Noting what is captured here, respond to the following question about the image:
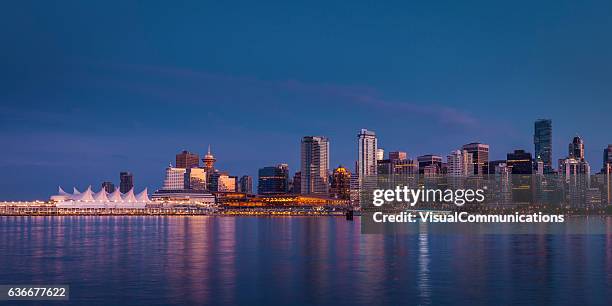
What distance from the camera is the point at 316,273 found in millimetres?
44594

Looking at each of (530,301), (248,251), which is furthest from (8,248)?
(530,301)

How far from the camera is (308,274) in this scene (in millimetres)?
43938

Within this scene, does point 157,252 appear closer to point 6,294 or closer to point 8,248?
point 8,248

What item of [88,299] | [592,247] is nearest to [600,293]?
[88,299]

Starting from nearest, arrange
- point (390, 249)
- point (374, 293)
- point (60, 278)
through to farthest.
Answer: point (374, 293) < point (60, 278) < point (390, 249)

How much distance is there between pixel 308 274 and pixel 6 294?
16982 mm

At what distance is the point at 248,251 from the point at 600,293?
105 feet

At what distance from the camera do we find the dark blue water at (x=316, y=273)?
3497 centimetres

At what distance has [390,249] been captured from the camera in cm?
6450

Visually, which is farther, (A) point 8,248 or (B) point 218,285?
(A) point 8,248

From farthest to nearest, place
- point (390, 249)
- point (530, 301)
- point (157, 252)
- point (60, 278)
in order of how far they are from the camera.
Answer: point (390, 249)
point (157, 252)
point (60, 278)
point (530, 301)

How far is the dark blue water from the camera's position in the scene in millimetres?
34969

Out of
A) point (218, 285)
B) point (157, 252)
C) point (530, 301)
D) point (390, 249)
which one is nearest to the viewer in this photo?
point (530, 301)

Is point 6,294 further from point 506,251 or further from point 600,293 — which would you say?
point 506,251
